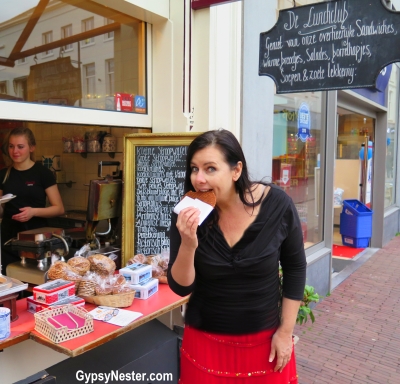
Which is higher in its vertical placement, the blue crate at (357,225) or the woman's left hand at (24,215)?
the woman's left hand at (24,215)

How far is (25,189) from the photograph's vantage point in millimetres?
3762

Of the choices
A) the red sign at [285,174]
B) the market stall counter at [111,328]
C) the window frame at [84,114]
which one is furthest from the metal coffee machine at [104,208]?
the red sign at [285,174]

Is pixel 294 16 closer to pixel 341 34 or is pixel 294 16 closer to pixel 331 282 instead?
pixel 341 34

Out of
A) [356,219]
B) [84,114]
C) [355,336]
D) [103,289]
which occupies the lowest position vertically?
[355,336]

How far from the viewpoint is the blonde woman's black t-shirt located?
3736mm

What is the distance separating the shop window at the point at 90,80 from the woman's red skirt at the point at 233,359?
2325mm

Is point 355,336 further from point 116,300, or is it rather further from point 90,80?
point 90,80

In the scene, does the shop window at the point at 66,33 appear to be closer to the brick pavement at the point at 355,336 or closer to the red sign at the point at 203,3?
the red sign at the point at 203,3

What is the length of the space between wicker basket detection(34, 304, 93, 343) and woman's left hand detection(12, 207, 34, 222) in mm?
1494

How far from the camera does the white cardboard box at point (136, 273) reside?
286cm

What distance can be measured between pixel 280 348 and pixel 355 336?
322 centimetres

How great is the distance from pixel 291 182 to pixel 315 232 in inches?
43.8

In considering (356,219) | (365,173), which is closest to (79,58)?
(356,219)

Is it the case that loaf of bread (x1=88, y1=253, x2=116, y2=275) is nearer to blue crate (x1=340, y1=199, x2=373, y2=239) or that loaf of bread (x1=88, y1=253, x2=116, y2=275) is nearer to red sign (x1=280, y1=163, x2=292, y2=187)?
red sign (x1=280, y1=163, x2=292, y2=187)
